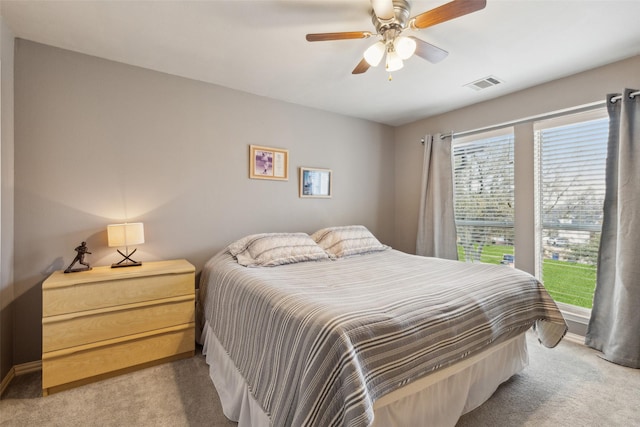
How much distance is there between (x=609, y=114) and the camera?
232 centimetres

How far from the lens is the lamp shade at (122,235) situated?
2.16 metres

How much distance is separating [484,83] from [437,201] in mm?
1374

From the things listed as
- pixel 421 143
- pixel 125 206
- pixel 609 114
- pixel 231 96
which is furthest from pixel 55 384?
pixel 609 114

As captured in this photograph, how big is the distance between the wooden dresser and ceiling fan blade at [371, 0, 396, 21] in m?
2.18

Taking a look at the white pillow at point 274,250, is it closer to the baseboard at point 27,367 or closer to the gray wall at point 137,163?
the gray wall at point 137,163

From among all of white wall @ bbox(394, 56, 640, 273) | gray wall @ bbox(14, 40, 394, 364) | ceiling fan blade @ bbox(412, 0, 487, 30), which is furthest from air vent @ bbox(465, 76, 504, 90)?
gray wall @ bbox(14, 40, 394, 364)

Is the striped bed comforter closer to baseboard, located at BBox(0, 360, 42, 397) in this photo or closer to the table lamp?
the table lamp

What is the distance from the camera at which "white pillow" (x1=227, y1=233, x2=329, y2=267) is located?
242cm

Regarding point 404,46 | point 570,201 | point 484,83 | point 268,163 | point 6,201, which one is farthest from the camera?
point 268,163

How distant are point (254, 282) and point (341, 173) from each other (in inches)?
88.9

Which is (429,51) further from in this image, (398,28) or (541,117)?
(541,117)

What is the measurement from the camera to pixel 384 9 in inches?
58.6

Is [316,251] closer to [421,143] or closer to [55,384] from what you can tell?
[55,384]

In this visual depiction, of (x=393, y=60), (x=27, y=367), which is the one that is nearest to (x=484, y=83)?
(x=393, y=60)
